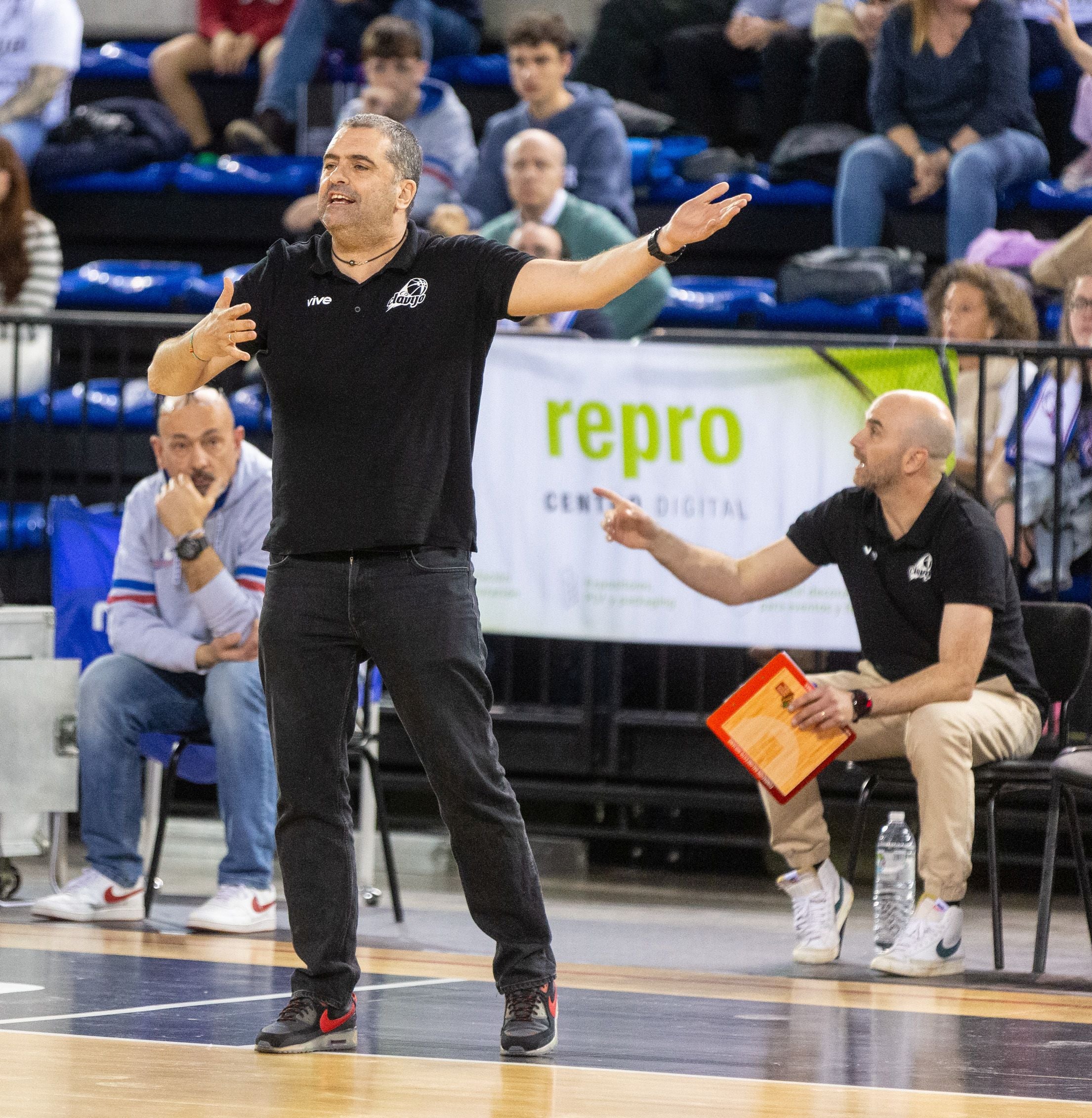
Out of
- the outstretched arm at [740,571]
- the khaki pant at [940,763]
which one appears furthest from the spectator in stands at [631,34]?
the khaki pant at [940,763]

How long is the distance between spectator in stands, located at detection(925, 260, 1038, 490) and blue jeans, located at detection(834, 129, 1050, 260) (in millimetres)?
1477

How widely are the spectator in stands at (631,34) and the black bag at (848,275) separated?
229 centimetres

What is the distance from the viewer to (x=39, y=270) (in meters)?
8.12

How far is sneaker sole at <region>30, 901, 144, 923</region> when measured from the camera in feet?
18.5

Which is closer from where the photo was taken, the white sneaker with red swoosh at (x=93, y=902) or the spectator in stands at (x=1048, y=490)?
the white sneaker with red swoosh at (x=93, y=902)

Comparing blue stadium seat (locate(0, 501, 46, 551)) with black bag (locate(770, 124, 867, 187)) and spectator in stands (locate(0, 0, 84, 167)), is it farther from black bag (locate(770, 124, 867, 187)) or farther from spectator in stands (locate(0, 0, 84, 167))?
black bag (locate(770, 124, 867, 187))

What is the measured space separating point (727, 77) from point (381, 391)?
650 cm

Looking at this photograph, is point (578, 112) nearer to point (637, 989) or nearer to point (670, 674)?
point (670, 674)

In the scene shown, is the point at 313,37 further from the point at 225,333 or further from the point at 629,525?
the point at 225,333

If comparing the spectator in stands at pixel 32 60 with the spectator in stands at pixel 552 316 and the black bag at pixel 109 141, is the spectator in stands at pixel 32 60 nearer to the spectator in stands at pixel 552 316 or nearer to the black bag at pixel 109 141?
the black bag at pixel 109 141

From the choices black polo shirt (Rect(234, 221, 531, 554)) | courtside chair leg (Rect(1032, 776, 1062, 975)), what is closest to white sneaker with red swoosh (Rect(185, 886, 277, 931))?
black polo shirt (Rect(234, 221, 531, 554))

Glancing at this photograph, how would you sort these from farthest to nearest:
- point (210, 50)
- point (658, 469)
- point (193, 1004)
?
point (210, 50) → point (658, 469) → point (193, 1004)

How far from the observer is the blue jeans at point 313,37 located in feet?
32.0

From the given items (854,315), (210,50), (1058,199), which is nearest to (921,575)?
(854,315)
